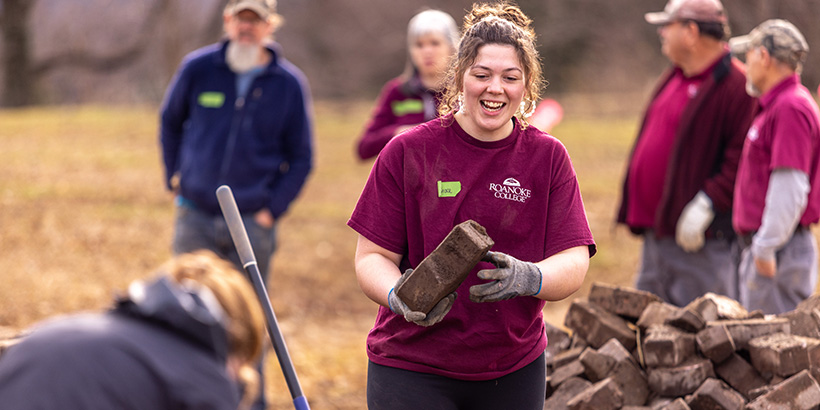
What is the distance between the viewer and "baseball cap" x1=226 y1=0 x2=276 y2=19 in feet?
16.1

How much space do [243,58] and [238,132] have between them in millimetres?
435

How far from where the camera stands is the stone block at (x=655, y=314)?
4289 mm

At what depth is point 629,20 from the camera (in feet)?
90.9

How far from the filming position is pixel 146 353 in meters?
1.78

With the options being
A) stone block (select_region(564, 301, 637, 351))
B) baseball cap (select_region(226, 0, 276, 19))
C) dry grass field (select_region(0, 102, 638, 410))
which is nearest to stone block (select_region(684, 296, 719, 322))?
stone block (select_region(564, 301, 637, 351))

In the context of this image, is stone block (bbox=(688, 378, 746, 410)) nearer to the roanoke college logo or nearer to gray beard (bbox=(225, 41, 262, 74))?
the roanoke college logo

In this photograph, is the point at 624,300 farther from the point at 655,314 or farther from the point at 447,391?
the point at 447,391

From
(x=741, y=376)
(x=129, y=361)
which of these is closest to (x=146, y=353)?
(x=129, y=361)

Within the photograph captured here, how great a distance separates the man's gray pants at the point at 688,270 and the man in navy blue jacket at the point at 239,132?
2.11 m

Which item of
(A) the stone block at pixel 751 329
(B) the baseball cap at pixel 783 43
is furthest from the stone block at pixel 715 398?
(B) the baseball cap at pixel 783 43

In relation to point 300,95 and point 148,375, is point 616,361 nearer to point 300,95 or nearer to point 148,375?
point 300,95

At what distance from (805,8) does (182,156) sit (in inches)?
448

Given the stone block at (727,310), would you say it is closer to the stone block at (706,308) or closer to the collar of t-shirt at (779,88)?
the stone block at (706,308)

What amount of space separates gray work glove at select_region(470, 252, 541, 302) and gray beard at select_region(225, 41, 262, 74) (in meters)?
2.84
